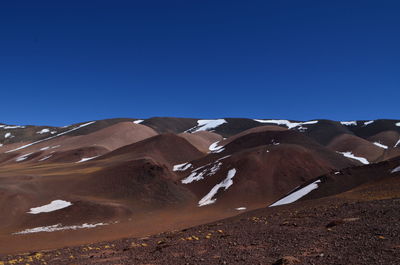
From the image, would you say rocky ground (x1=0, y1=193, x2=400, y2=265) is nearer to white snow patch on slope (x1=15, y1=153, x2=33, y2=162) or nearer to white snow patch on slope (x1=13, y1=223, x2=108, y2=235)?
white snow patch on slope (x1=13, y1=223, x2=108, y2=235)

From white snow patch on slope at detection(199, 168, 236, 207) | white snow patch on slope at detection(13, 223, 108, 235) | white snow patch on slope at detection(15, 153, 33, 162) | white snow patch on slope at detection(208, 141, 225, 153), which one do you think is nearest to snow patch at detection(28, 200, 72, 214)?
white snow patch on slope at detection(13, 223, 108, 235)

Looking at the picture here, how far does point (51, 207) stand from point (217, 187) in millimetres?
29611

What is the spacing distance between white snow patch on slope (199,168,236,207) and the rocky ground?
126 ft

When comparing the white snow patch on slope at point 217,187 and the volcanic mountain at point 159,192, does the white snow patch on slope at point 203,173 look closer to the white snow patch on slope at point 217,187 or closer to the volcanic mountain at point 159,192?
the volcanic mountain at point 159,192

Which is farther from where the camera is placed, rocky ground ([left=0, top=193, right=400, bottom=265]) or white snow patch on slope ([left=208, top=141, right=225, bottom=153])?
white snow patch on slope ([left=208, top=141, right=225, bottom=153])

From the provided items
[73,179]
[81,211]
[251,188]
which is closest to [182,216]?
[81,211]

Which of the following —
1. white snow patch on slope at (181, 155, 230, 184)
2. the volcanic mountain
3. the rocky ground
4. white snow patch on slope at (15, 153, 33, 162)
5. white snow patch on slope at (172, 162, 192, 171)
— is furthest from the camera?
white snow patch on slope at (15, 153, 33, 162)

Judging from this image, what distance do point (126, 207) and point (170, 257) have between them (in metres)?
35.6

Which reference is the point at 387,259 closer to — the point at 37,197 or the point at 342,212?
the point at 342,212

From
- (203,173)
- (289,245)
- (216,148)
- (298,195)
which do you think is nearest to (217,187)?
(203,173)

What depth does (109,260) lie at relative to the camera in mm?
14633

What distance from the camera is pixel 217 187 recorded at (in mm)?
63219

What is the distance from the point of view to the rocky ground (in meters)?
11.4

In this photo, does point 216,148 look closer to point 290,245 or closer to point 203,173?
point 203,173
